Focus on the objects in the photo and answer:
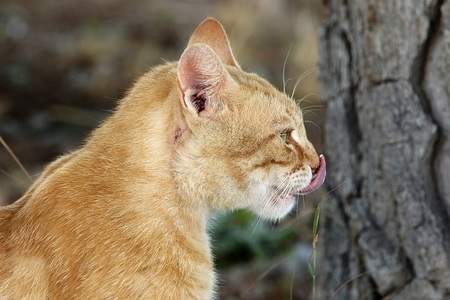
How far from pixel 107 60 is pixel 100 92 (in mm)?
571

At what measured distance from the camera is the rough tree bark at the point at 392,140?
3.70m

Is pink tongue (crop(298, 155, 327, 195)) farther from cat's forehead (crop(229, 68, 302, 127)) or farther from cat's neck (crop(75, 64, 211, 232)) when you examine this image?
cat's neck (crop(75, 64, 211, 232))

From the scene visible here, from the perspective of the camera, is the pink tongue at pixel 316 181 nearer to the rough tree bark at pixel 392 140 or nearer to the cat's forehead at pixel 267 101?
the cat's forehead at pixel 267 101

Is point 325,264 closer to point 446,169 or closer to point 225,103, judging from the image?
point 446,169

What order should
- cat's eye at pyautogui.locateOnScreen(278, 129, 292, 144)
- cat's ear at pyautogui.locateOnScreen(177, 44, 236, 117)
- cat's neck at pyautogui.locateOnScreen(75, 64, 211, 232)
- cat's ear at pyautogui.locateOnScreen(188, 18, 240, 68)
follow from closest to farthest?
cat's ear at pyautogui.locateOnScreen(177, 44, 236, 117)
cat's neck at pyautogui.locateOnScreen(75, 64, 211, 232)
cat's eye at pyautogui.locateOnScreen(278, 129, 292, 144)
cat's ear at pyautogui.locateOnScreen(188, 18, 240, 68)

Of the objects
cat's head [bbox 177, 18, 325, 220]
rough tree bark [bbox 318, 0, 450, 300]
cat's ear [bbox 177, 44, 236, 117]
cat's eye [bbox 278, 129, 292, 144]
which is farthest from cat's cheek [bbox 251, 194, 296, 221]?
rough tree bark [bbox 318, 0, 450, 300]

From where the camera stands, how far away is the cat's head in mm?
3096

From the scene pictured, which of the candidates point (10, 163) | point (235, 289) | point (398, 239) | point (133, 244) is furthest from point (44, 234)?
point (10, 163)

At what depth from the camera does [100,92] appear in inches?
286

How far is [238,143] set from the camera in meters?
3.20

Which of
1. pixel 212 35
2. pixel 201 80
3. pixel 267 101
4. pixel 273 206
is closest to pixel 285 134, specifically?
pixel 267 101

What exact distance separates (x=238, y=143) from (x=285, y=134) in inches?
8.6

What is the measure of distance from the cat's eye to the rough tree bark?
2.17 ft

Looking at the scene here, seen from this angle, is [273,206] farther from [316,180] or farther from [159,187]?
[159,187]
